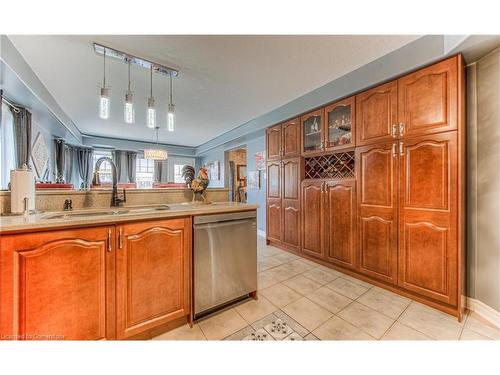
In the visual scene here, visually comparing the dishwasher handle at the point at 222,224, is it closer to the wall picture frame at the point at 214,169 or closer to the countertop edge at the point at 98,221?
the countertop edge at the point at 98,221

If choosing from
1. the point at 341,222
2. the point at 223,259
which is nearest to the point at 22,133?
the point at 223,259

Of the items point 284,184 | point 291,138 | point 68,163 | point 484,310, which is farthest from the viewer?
point 68,163

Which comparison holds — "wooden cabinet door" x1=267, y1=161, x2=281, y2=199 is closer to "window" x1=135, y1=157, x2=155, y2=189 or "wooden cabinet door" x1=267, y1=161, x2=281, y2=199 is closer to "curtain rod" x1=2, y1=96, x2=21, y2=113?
"curtain rod" x1=2, y1=96, x2=21, y2=113

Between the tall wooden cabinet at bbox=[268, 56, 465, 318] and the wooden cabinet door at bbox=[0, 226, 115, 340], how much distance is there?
2333mm

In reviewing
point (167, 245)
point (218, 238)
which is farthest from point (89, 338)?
point (218, 238)

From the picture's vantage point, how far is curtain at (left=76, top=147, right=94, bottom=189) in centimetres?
533

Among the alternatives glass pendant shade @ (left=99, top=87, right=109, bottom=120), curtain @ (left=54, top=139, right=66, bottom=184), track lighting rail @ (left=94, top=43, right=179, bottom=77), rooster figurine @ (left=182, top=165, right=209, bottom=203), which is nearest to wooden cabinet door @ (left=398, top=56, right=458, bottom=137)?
rooster figurine @ (left=182, top=165, right=209, bottom=203)

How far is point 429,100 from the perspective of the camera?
169 cm

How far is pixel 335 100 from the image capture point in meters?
2.42

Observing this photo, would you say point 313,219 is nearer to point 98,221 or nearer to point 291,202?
point 291,202

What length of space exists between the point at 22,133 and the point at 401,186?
16.0 feet

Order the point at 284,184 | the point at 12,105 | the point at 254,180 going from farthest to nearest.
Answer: the point at 254,180, the point at 284,184, the point at 12,105

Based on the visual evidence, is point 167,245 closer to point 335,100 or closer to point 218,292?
point 218,292

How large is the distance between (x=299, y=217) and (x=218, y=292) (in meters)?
1.72
